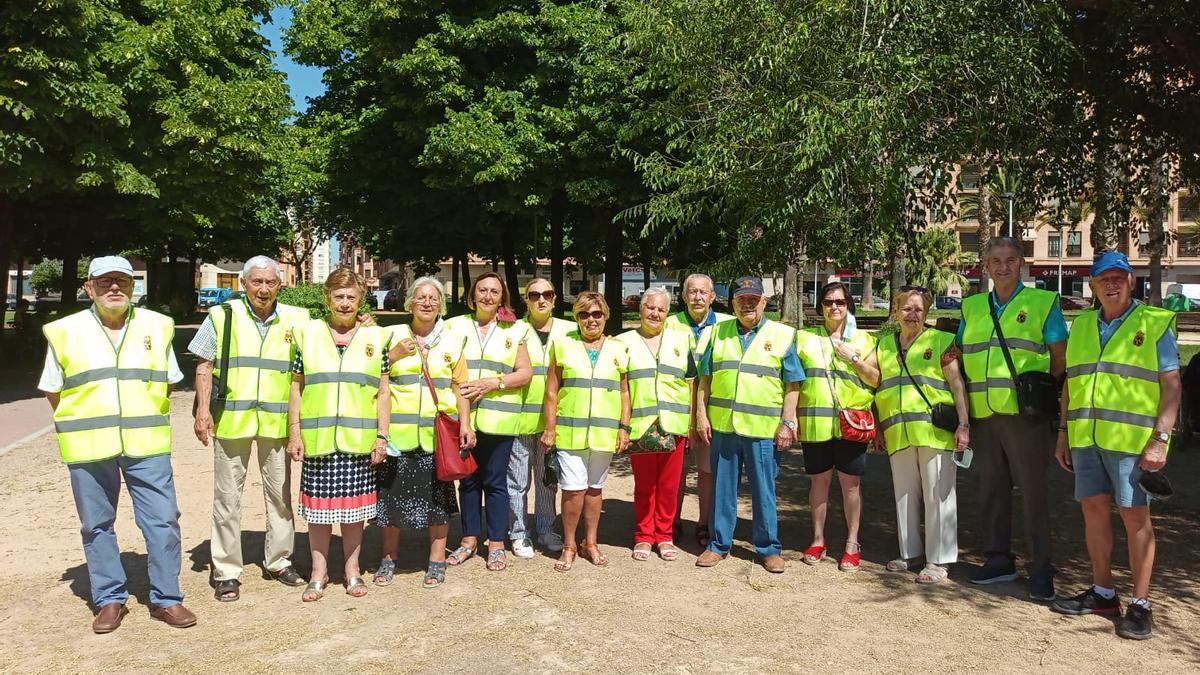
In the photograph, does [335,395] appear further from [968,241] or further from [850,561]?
[968,241]

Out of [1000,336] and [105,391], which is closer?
[105,391]

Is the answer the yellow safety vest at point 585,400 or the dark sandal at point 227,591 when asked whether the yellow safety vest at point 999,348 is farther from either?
the dark sandal at point 227,591

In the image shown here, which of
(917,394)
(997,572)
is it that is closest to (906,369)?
(917,394)

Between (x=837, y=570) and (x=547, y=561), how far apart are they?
182 centimetres

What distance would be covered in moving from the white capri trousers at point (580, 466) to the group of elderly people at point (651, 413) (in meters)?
0.01

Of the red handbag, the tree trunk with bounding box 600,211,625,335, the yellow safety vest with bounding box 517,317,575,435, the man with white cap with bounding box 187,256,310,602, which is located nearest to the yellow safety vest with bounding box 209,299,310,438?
the man with white cap with bounding box 187,256,310,602

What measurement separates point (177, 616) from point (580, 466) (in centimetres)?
239

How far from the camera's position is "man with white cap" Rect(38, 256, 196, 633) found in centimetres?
474

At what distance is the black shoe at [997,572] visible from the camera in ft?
18.2

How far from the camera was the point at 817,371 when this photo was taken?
5.86m

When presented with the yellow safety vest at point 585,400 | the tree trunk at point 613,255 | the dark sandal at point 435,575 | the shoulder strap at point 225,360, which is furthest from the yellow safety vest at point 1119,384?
the tree trunk at point 613,255

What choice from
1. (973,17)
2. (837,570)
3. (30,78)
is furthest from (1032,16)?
(30,78)

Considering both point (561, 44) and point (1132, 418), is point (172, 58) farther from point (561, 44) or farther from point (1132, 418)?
point (1132, 418)

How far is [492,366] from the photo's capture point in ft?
18.6
